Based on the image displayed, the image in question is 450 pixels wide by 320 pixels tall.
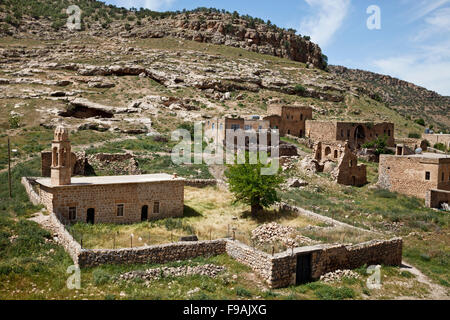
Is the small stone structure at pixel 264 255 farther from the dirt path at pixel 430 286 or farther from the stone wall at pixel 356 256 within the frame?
the dirt path at pixel 430 286

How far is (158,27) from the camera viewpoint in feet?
298

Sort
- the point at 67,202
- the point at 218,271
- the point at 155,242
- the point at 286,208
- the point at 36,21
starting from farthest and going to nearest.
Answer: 1. the point at 36,21
2. the point at 286,208
3. the point at 67,202
4. the point at 155,242
5. the point at 218,271

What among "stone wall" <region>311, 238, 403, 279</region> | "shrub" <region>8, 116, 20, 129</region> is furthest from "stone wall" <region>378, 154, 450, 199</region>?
"shrub" <region>8, 116, 20, 129</region>

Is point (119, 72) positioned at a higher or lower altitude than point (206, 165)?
higher

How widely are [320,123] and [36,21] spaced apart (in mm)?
72893

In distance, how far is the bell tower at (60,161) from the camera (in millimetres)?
18094

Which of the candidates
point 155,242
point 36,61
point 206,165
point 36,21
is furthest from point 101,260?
point 36,21

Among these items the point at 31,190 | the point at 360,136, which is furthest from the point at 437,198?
the point at 31,190

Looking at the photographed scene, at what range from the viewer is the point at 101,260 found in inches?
531

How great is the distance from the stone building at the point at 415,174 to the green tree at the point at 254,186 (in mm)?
12990

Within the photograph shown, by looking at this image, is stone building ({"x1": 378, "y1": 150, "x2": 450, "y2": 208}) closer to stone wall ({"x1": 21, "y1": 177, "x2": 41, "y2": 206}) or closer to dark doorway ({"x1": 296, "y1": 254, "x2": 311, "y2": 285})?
dark doorway ({"x1": 296, "y1": 254, "x2": 311, "y2": 285})

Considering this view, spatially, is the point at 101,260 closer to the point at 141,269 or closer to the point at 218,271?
the point at 141,269

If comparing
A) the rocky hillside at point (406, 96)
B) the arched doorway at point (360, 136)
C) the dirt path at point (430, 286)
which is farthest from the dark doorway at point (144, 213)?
the rocky hillside at point (406, 96)
